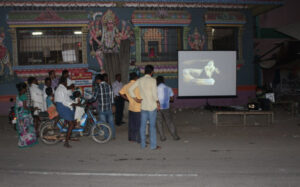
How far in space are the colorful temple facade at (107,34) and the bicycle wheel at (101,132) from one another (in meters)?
6.17

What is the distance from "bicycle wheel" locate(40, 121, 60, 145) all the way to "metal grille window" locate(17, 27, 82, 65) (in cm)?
727

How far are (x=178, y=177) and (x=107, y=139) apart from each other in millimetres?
3327

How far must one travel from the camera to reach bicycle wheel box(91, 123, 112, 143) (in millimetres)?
7855

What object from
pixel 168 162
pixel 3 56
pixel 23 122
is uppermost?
pixel 3 56

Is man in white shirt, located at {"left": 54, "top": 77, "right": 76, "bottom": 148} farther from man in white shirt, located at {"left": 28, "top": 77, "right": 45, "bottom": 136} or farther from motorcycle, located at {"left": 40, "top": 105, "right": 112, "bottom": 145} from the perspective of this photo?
man in white shirt, located at {"left": 28, "top": 77, "right": 45, "bottom": 136}

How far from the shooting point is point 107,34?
567 inches

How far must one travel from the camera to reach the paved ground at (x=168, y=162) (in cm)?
493

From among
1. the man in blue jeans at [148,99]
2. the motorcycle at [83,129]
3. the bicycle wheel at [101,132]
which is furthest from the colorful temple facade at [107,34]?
the man in blue jeans at [148,99]

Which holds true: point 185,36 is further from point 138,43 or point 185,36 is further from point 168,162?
point 168,162

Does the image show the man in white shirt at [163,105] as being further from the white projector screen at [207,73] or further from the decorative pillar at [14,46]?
the decorative pillar at [14,46]

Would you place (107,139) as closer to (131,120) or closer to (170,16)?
(131,120)

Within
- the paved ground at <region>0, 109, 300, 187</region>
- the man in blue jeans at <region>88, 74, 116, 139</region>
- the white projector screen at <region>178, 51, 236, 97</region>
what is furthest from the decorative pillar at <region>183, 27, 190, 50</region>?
A: the man in blue jeans at <region>88, 74, 116, 139</region>

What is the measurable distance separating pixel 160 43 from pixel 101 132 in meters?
8.64

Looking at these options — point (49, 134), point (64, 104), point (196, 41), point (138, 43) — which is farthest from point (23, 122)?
point (196, 41)
